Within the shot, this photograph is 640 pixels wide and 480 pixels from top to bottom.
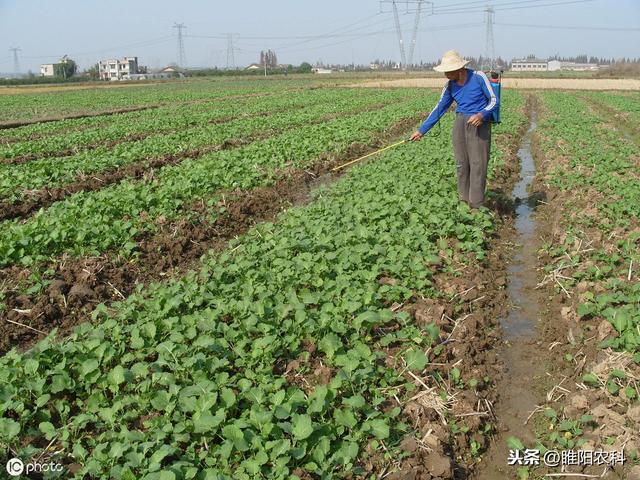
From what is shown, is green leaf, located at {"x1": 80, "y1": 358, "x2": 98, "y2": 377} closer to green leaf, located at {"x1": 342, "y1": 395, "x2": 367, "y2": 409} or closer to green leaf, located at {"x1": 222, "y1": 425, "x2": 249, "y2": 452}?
green leaf, located at {"x1": 222, "y1": 425, "x2": 249, "y2": 452}

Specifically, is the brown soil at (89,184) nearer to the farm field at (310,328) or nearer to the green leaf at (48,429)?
the farm field at (310,328)

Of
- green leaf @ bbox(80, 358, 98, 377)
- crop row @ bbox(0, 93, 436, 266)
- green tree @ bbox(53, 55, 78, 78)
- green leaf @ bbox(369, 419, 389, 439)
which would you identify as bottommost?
green leaf @ bbox(369, 419, 389, 439)

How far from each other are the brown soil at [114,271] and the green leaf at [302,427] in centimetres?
304

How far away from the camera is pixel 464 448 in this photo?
3.52 meters

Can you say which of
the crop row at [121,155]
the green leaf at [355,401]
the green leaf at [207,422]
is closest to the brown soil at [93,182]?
the crop row at [121,155]

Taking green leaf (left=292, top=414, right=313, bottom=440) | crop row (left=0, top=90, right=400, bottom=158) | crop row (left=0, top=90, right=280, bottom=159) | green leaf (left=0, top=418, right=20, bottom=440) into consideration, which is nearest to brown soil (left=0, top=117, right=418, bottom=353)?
green leaf (left=0, top=418, right=20, bottom=440)

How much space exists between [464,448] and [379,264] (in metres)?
2.28

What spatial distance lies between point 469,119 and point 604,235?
237 cm

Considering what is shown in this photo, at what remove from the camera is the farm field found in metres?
3.19

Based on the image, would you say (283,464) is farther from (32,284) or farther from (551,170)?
(551,170)

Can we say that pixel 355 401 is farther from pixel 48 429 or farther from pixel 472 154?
pixel 472 154

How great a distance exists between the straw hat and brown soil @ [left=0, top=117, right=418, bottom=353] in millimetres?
3445

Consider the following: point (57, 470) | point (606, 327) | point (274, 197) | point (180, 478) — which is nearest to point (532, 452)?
point (606, 327)

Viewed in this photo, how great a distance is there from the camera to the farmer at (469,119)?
7477mm
